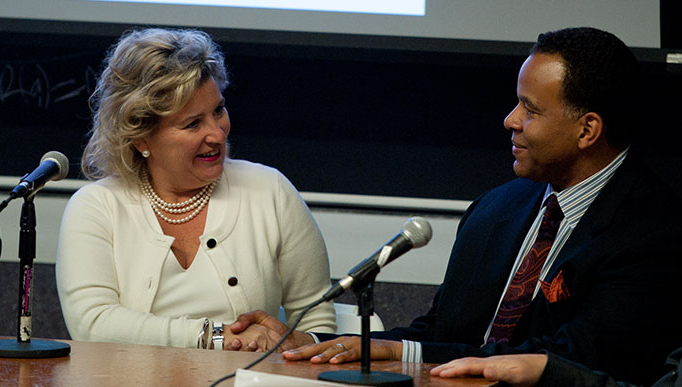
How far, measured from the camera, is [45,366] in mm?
1709

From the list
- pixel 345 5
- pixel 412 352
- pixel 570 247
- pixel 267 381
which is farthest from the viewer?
pixel 345 5

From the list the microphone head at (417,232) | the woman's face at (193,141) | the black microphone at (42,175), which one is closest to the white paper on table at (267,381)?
the microphone head at (417,232)

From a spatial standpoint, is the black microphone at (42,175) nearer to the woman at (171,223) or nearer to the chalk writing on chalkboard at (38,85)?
the woman at (171,223)

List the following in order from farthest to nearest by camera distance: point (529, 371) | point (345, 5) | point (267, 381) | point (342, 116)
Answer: point (342, 116) → point (345, 5) → point (529, 371) → point (267, 381)

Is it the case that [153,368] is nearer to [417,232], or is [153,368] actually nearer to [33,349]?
[33,349]

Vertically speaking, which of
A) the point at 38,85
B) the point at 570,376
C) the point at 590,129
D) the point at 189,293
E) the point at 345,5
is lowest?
the point at 570,376

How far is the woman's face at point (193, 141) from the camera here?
241cm

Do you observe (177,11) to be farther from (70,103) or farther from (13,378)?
(13,378)

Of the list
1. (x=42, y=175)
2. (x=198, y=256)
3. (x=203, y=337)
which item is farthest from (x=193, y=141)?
(x=42, y=175)

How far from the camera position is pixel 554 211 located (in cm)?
220

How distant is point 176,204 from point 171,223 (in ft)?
0.17

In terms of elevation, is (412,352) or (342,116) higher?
(342,116)

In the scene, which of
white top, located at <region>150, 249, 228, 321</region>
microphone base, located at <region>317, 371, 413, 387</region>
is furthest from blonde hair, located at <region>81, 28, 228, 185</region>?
microphone base, located at <region>317, 371, 413, 387</region>

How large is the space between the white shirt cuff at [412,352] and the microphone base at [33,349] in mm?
641
